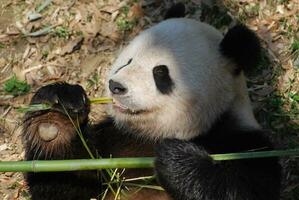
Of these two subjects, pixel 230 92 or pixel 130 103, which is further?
pixel 230 92

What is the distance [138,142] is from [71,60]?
2084 mm

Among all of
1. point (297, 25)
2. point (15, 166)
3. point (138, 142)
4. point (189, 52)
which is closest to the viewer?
point (15, 166)

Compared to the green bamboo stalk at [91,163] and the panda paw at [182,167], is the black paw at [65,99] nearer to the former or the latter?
the green bamboo stalk at [91,163]

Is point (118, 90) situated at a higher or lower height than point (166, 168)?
higher

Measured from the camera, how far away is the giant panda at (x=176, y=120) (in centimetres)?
439

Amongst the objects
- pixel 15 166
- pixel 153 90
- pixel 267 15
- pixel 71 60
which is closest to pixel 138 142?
pixel 153 90

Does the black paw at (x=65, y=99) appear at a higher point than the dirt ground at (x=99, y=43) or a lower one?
higher

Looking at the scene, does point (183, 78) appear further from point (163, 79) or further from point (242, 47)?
point (242, 47)

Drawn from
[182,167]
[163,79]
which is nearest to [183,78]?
[163,79]

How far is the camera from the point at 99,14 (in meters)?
7.08

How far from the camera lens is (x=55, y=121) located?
4.74 metres

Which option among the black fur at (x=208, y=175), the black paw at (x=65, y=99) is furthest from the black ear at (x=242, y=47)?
the black paw at (x=65, y=99)

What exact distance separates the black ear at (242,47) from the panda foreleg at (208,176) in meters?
0.67

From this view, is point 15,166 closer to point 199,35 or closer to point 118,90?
point 118,90
